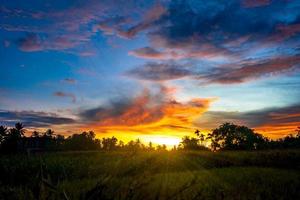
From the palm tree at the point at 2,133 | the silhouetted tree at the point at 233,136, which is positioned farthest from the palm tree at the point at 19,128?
the silhouetted tree at the point at 233,136

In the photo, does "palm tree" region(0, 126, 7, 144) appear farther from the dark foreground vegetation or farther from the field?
the field

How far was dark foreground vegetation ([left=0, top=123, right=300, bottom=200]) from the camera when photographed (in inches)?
48.9

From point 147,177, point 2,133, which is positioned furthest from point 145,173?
point 2,133

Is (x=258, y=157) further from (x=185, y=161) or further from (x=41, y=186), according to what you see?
(x=41, y=186)

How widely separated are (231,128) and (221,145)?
6.46 metres

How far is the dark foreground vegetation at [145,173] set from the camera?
124 centimetres

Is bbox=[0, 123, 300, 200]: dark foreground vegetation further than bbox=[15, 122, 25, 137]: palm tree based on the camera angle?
No

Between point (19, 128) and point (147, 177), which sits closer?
point (147, 177)

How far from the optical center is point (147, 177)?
1543mm

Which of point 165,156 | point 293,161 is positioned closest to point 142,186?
point 165,156

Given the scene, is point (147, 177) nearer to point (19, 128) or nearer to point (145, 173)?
point (145, 173)

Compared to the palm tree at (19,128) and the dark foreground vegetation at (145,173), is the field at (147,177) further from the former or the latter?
the palm tree at (19,128)

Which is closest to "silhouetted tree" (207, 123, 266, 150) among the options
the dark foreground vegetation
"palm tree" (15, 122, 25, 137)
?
the dark foreground vegetation

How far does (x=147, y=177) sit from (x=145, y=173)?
64 mm
